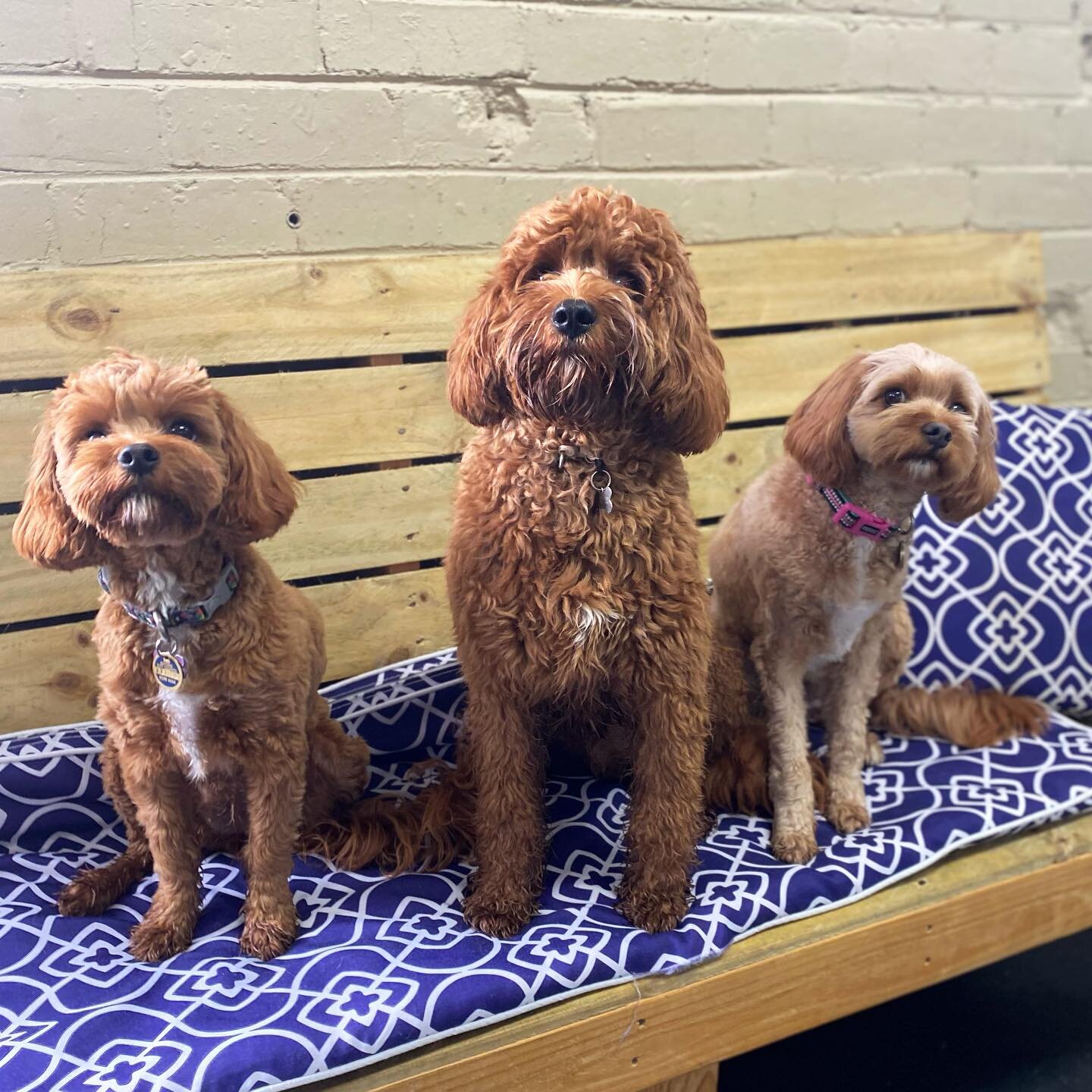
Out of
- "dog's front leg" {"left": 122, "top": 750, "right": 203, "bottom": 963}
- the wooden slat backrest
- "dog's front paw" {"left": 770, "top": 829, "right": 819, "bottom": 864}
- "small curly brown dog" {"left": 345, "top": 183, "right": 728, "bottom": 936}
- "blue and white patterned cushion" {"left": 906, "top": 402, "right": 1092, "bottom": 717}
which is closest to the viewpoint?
"small curly brown dog" {"left": 345, "top": 183, "right": 728, "bottom": 936}

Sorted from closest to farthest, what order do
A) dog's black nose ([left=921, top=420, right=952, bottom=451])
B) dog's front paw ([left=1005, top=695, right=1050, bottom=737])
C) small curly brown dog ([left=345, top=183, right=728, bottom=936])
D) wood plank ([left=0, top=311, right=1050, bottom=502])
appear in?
small curly brown dog ([left=345, top=183, right=728, bottom=936]) < dog's black nose ([left=921, top=420, right=952, bottom=451]) < wood plank ([left=0, top=311, right=1050, bottom=502]) < dog's front paw ([left=1005, top=695, right=1050, bottom=737])

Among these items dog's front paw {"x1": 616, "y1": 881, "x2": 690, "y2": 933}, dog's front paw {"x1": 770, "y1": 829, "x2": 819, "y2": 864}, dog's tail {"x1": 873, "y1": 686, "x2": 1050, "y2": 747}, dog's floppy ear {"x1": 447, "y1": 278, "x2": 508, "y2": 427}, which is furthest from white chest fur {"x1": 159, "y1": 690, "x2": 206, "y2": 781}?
dog's tail {"x1": 873, "y1": 686, "x2": 1050, "y2": 747}

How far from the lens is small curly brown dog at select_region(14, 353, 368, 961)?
1277 mm

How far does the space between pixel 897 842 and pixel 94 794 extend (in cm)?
145

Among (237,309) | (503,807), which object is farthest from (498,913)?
(237,309)

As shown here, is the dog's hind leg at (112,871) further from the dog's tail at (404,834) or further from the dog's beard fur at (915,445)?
the dog's beard fur at (915,445)

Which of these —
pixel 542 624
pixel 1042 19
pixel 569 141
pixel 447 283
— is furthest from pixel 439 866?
pixel 1042 19

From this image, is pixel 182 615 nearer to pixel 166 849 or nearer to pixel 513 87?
pixel 166 849

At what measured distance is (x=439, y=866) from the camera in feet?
5.46

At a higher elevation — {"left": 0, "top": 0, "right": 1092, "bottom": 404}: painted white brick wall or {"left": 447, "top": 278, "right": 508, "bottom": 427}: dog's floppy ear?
{"left": 0, "top": 0, "right": 1092, "bottom": 404}: painted white brick wall

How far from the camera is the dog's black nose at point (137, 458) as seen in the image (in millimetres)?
1217

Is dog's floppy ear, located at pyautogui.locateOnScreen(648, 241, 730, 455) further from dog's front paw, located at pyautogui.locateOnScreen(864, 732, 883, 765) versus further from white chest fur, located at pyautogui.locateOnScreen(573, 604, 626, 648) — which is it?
dog's front paw, located at pyautogui.locateOnScreen(864, 732, 883, 765)

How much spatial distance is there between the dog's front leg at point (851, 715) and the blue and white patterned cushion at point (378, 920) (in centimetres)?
7

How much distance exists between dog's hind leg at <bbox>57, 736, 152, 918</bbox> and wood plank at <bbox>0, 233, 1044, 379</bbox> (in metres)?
0.79
